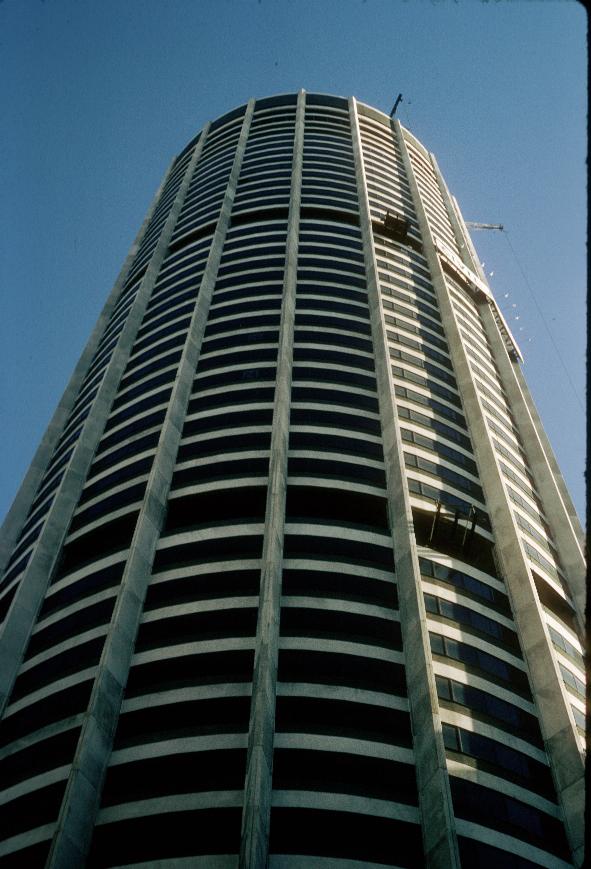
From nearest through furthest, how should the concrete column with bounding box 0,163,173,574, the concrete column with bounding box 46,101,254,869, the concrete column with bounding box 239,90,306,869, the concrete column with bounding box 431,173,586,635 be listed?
1. the concrete column with bounding box 239,90,306,869
2. the concrete column with bounding box 46,101,254,869
3. the concrete column with bounding box 431,173,586,635
4. the concrete column with bounding box 0,163,173,574

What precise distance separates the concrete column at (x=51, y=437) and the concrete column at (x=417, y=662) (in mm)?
28027

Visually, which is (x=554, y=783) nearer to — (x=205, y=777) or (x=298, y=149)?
(x=205, y=777)

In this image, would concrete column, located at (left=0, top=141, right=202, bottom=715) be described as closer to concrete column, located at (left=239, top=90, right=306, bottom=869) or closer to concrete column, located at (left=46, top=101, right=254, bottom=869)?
concrete column, located at (left=46, top=101, right=254, bottom=869)

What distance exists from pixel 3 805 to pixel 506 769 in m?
21.5

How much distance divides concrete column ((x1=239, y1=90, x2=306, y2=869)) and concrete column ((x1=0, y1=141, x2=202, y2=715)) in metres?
13.8

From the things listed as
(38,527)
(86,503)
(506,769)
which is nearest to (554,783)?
(506,769)

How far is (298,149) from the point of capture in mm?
84812

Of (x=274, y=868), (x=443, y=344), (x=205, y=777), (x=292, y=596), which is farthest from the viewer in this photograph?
(x=443, y=344)

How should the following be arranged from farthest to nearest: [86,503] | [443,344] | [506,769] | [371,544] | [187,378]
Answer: [443,344]
[187,378]
[86,503]
[371,544]
[506,769]

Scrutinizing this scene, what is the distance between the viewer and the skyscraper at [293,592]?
29.1m

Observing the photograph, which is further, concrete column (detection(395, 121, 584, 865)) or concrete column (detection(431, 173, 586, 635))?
concrete column (detection(431, 173, 586, 635))

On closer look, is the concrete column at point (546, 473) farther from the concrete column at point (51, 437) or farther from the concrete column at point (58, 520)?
the concrete column at point (51, 437)

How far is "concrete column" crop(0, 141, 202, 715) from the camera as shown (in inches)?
1526

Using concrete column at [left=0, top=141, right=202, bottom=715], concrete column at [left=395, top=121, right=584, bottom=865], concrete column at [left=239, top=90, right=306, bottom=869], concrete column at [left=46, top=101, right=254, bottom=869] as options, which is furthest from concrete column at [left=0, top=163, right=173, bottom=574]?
concrete column at [left=395, top=121, right=584, bottom=865]
